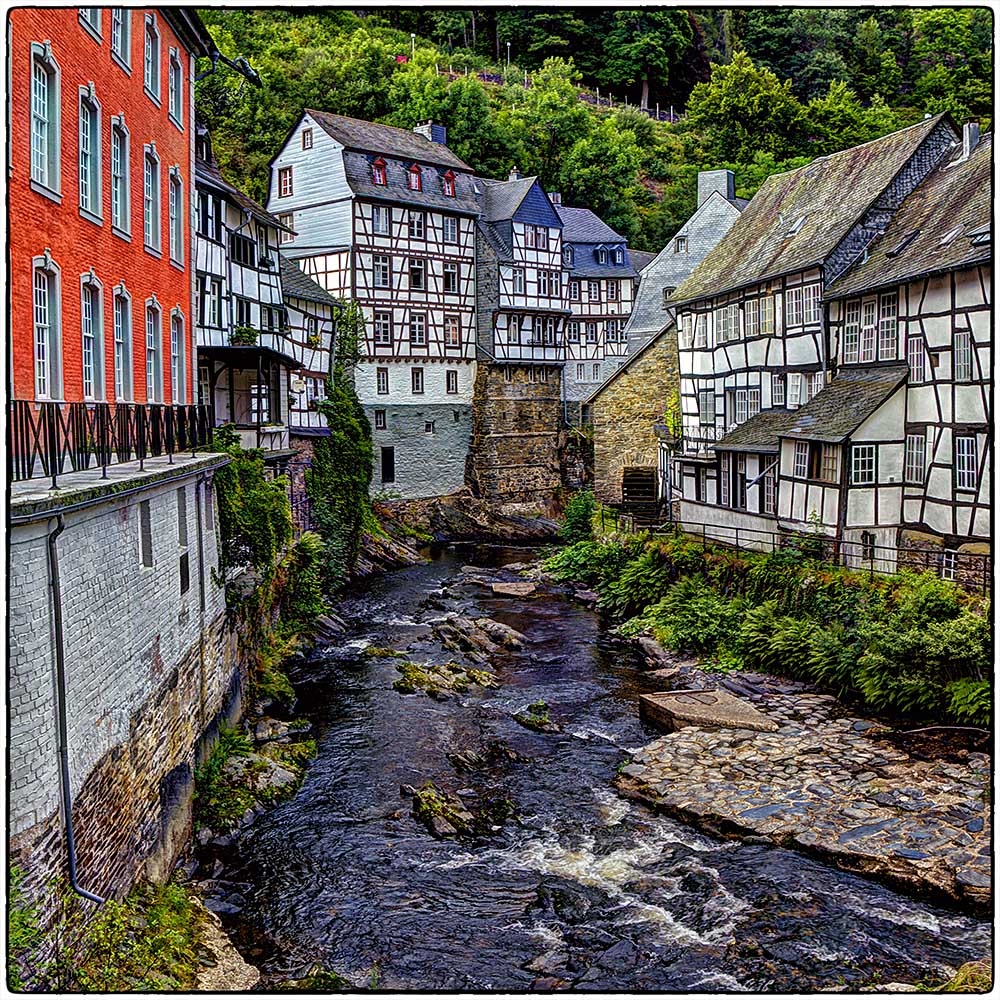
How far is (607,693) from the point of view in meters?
23.4

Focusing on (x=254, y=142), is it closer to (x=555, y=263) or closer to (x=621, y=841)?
(x=555, y=263)

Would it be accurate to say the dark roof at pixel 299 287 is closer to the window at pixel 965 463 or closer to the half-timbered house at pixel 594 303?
the half-timbered house at pixel 594 303

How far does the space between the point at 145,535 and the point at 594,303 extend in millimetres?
44588

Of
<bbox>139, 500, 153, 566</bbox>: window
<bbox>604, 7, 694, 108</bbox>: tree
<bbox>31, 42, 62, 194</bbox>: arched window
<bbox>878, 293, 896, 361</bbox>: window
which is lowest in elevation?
<bbox>139, 500, 153, 566</bbox>: window

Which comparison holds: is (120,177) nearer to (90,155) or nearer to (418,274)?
(90,155)

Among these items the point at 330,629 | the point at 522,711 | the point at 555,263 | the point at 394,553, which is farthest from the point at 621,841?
the point at 555,263

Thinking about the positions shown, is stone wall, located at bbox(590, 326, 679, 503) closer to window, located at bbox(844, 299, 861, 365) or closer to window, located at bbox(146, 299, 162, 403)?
window, located at bbox(844, 299, 861, 365)

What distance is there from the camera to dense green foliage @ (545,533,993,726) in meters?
19.3

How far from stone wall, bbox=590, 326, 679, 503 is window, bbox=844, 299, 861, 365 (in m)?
13.2

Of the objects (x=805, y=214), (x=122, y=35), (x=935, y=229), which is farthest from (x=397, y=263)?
(x=122, y=35)

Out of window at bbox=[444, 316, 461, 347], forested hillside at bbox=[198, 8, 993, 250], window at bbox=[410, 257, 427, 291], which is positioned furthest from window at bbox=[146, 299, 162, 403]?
forested hillside at bbox=[198, 8, 993, 250]

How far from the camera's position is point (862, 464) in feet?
77.7

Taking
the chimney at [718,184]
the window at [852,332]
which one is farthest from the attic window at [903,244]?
the chimney at [718,184]

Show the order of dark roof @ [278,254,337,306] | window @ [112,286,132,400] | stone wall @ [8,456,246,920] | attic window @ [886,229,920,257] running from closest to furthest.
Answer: stone wall @ [8,456,246,920]
window @ [112,286,132,400]
attic window @ [886,229,920,257]
dark roof @ [278,254,337,306]
